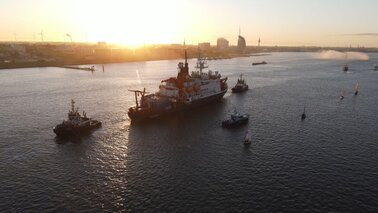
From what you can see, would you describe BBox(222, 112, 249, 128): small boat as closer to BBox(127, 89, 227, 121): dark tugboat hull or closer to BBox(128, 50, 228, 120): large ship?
BBox(127, 89, 227, 121): dark tugboat hull

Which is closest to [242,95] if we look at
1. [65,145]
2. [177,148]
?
[177,148]

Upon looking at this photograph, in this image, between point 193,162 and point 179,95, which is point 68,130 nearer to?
point 193,162

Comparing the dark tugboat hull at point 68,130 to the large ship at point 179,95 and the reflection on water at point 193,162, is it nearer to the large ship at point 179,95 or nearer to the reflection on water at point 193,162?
the reflection on water at point 193,162

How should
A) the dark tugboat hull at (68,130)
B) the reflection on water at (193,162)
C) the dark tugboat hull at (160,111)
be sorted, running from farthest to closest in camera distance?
the dark tugboat hull at (160,111) → the dark tugboat hull at (68,130) → the reflection on water at (193,162)

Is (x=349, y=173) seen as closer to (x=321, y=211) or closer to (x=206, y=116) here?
(x=321, y=211)

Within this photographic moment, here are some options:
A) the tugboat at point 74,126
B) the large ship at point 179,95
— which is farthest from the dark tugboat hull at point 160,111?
the tugboat at point 74,126

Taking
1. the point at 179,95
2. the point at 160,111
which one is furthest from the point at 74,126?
the point at 179,95
